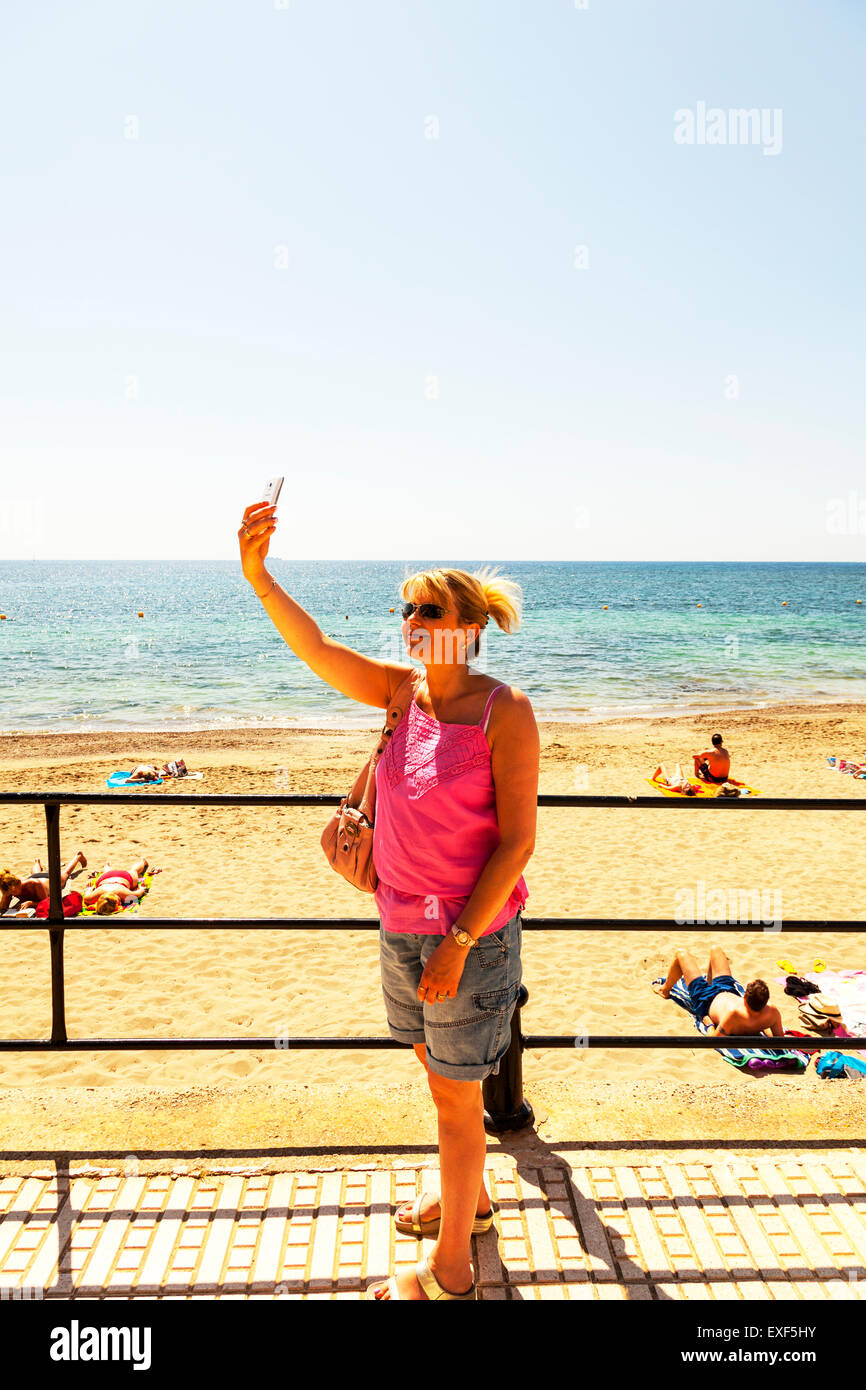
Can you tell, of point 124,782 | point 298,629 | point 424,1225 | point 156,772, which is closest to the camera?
point 298,629

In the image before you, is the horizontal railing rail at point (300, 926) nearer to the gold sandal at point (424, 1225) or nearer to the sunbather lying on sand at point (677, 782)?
the gold sandal at point (424, 1225)

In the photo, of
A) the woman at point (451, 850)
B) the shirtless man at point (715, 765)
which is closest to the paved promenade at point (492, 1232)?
the woman at point (451, 850)

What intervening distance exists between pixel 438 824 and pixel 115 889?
6.60 m

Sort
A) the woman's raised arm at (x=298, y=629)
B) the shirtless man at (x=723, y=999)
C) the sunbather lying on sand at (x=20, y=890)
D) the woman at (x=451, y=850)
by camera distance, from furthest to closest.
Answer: the sunbather lying on sand at (x=20, y=890) → the shirtless man at (x=723, y=999) → the woman's raised arm at (x=298, y=629) → the woman at (x=451, y=850)

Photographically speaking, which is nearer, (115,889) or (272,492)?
(272,492)

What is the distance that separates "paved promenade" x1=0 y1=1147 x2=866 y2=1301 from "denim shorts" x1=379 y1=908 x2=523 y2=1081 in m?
0.68

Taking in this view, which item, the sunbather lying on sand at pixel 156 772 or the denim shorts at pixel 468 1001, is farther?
the sunbather lying on sand at pixel 156 772

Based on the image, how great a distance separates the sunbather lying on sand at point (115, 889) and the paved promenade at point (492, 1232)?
16.9 feet

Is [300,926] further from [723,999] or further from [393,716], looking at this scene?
[723,999]

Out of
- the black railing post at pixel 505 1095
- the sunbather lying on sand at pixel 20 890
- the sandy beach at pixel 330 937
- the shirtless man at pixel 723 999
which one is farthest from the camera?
the sunbather lying on sand at pixel 20 890

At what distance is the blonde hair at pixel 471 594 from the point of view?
1870 millimetres

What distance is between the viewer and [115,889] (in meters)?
7.59

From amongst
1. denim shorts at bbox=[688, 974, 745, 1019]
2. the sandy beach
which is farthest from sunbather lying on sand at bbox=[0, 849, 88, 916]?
denim shorts at bbox=[688, 974, 745, 1019]

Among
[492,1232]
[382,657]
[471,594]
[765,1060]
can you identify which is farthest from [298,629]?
[382,657]
